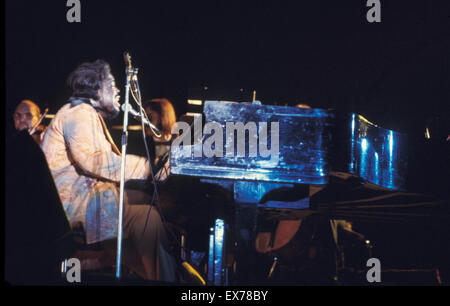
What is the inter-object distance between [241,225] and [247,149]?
43 cm

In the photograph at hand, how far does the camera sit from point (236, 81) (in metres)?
4.66

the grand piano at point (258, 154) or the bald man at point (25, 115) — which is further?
the bald man at point (25, 115)

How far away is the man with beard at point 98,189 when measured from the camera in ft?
8.85

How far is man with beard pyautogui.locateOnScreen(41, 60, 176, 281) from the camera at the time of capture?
8.85 feet

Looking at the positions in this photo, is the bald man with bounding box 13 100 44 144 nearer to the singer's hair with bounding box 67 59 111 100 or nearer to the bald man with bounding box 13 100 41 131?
the bald man with bounding box 13 100 41 131

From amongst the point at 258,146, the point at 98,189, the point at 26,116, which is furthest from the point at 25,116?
the point at 258,146

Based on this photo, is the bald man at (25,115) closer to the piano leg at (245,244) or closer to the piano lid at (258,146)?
the piano lid at (258,146)

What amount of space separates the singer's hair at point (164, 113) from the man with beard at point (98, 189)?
1.18m

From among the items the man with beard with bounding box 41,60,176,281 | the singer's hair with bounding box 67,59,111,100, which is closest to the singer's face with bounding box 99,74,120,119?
the singer's hair with bounding box 67,59,111,100

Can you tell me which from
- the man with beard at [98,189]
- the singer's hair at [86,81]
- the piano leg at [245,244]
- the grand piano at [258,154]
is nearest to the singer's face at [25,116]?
the singer's hair at [86,81]

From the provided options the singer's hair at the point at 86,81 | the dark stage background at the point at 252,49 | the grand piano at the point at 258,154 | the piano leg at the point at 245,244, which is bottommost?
the piano leg at the point at 245,244

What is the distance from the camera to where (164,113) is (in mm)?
4207

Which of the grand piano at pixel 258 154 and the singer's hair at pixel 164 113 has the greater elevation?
the singer's hair at pixel 164 113

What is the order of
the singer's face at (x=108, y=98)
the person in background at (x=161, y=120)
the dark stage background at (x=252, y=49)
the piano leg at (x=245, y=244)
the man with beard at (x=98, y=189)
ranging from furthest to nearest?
1. the dark stage background at (x=252, y=49)
2. the person in background at (x=161, y=120)
3. the singer's face at (x=108, y=98)
4. the man with beard at (x=98, y=189)
5. the piano leg at (x=245, y=244)
